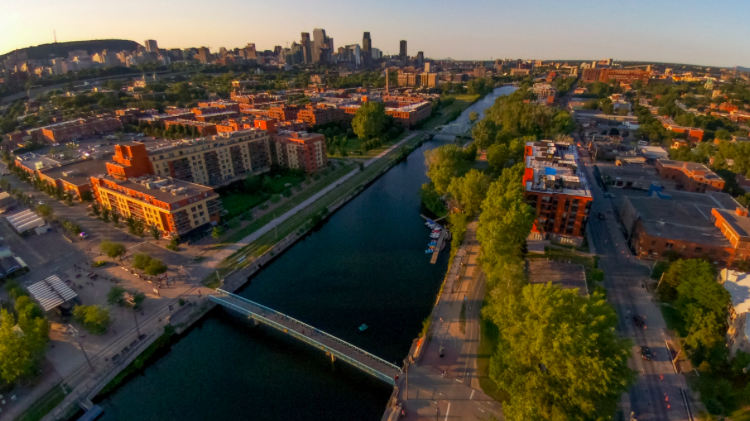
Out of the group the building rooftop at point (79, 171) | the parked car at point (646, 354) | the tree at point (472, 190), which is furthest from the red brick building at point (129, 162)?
the parked car at point (646, 354)

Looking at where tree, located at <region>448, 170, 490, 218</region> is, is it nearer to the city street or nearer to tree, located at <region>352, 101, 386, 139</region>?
the city street

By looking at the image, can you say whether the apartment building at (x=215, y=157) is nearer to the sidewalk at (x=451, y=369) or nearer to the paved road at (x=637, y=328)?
the sidewalk at (x=451, y=369)

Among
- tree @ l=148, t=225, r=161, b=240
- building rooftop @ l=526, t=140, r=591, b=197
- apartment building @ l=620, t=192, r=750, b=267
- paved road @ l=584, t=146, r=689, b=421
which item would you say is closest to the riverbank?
tree @ l=148, t=225, r=161, b=240

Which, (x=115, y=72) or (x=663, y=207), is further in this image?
(x=115, y=72)

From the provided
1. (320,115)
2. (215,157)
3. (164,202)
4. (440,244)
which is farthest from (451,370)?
(320,115)

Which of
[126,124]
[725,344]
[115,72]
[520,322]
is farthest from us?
Answer: [115,72]

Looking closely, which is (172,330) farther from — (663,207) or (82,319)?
(663,207)

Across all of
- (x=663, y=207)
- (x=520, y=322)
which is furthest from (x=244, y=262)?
(x=663, y=207)
